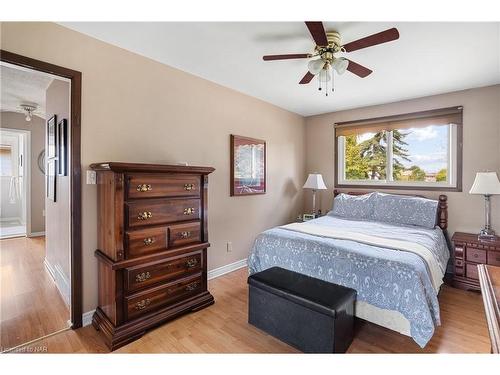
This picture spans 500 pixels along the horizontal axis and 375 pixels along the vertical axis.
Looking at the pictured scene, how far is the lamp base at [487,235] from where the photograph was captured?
2.87 meters

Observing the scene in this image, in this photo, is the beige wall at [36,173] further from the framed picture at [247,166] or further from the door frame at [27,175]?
the framed picture at [247,166]

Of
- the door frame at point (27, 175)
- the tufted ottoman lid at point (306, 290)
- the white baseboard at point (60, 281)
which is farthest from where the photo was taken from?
the door frame at point (27, 175)

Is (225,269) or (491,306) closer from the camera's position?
(491,306)

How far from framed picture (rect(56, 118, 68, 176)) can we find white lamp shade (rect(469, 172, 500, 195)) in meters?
4.34

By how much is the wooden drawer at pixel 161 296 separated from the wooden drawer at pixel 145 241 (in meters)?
0.33

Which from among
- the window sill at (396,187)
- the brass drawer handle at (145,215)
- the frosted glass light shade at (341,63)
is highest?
the frosted glass light shade at (341,63)

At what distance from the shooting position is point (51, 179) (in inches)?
117

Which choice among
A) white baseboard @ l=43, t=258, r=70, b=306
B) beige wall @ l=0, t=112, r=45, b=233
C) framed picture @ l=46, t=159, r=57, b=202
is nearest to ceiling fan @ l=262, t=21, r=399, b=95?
framed picture @ l=46, t=159, r=57, b=202

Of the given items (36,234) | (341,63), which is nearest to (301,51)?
(341,63)

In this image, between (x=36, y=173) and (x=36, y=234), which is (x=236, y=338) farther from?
(x=36, y=173)

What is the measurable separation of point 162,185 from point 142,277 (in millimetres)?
769

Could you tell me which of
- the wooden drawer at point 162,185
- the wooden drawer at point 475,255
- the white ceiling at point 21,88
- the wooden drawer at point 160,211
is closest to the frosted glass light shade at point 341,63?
the wooden drawer at point 162,185

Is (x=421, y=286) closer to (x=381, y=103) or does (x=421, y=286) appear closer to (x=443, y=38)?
(x=443, y=38)
